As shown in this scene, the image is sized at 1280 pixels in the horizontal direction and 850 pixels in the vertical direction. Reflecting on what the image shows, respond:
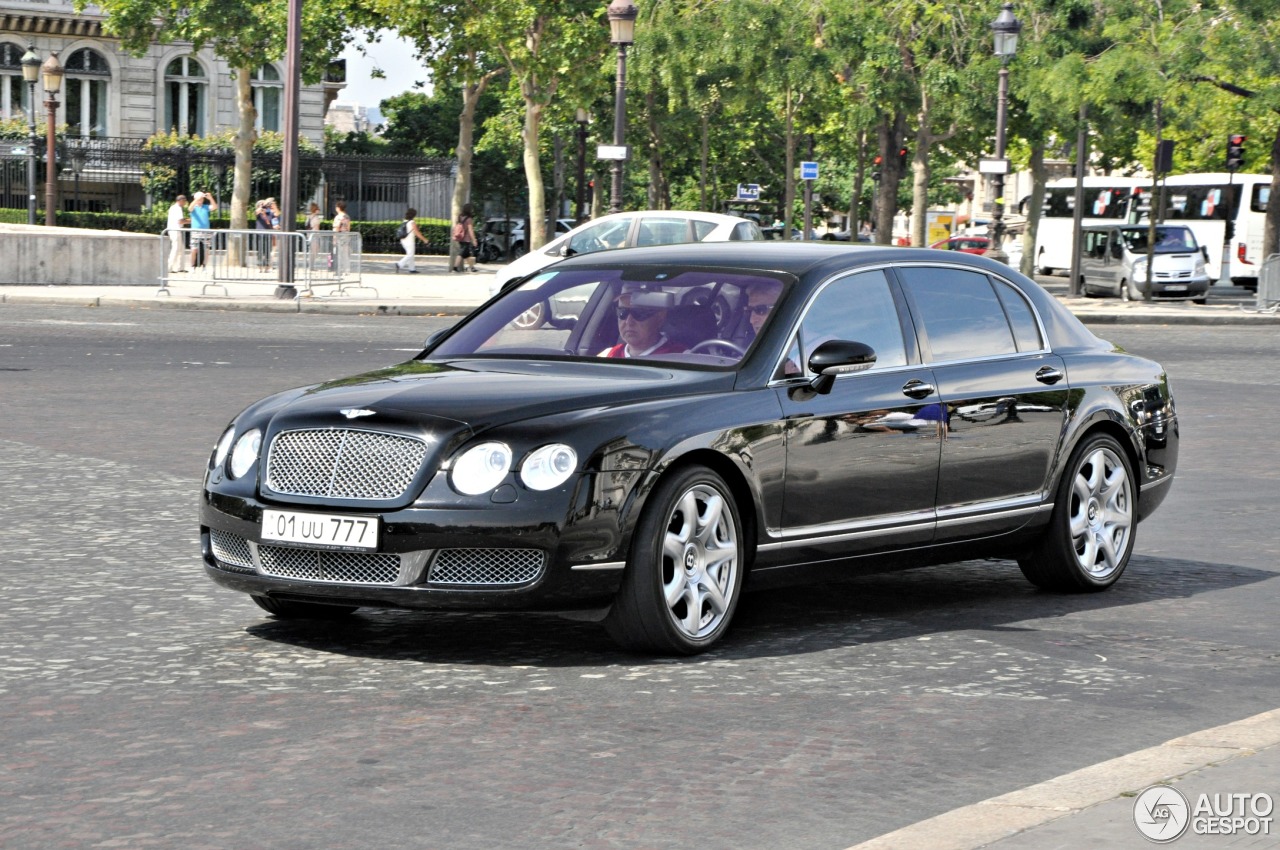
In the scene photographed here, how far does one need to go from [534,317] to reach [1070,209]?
2344 inches

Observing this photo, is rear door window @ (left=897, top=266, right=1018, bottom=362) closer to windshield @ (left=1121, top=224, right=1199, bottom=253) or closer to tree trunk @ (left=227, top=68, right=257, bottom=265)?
tree trunk @ (left=227, top=68, right=257, bottom=265)

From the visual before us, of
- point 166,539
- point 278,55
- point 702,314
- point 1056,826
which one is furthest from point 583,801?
point 278,55

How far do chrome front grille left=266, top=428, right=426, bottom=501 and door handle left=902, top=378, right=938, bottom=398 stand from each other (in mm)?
2036

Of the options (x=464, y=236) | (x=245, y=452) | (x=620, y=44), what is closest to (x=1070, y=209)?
(x=464, y=236)

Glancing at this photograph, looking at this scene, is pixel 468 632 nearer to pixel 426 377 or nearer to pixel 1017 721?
pixel 426 377

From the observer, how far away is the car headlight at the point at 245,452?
6.87 metres

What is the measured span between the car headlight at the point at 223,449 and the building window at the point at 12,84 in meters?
59.8

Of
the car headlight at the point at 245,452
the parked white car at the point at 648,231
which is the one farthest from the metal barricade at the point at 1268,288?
the car headlight at the point at 245,452

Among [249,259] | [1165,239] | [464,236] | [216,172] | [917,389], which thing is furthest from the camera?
[216,172]

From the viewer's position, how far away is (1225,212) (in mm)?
58312

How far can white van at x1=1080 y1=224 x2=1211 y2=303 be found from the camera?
147 ft

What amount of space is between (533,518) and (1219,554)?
4330mm

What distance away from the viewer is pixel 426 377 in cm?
718

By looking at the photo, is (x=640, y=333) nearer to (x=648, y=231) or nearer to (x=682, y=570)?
(x=682, y=570)
